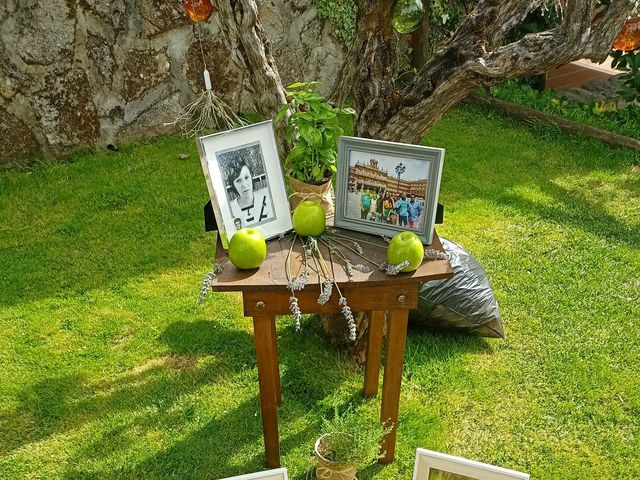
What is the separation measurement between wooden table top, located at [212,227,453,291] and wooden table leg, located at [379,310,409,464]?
0.21 meters

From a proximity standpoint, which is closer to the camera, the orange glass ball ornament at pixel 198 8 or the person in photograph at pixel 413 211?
the person in photograph at pixel 413 211

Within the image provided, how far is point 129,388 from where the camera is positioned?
9.79 feet

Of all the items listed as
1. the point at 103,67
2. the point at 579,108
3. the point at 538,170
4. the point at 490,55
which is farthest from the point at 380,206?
the point at 579,108

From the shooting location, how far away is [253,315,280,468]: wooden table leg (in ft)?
7.16

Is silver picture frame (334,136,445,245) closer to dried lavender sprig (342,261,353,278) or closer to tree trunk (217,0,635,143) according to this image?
dried lavender sprig (342,261,353,278)

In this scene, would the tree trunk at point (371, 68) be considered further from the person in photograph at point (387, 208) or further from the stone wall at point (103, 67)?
the stone wall at point (103, 67)

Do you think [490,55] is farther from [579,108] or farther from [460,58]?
[579,108]

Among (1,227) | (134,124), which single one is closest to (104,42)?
(134,124)

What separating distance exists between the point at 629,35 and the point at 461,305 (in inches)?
57.9

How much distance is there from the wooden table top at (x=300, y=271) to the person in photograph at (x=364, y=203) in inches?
4.3

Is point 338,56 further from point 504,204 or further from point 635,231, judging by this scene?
point 635,231

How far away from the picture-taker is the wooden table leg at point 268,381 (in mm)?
2182

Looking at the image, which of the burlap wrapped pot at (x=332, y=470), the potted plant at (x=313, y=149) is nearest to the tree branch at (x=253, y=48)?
the potted plant at (x=313, y=149)

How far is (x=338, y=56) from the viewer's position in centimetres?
596
